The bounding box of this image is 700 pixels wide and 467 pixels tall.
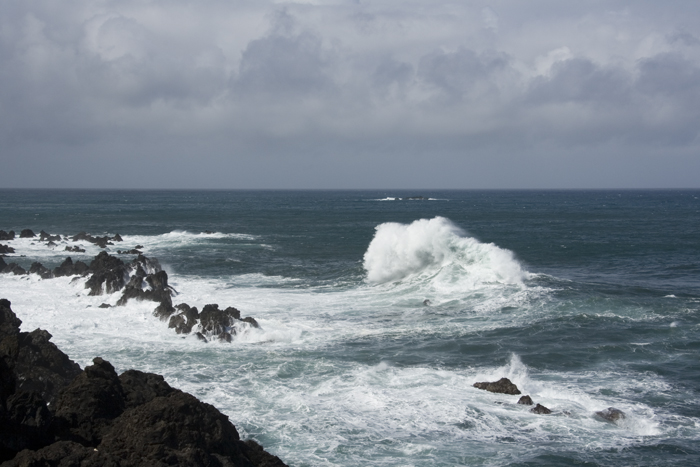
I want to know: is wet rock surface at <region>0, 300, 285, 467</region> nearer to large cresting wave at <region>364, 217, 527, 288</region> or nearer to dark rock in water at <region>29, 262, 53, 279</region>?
large cresting wave at <region>364, 217, 527, 288</region>

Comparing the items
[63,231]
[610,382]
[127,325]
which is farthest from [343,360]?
[63,231]

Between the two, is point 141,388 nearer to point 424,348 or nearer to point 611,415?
point 611,415

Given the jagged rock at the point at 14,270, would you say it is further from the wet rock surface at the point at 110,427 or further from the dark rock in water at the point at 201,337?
the wet rock surface at the point at 110,427

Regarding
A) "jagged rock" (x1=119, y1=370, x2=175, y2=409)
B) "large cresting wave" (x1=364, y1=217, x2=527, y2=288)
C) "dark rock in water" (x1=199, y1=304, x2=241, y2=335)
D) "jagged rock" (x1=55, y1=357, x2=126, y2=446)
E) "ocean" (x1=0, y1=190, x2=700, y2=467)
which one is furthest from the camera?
"large cresting wave" (x1=364, y1=217, x2=527, y2=288)

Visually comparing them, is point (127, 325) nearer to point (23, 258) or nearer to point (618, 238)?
point (23, 258)

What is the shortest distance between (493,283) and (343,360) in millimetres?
13903

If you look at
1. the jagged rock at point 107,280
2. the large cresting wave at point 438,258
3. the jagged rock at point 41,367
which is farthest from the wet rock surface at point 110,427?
the large cresting wave at point 438,258

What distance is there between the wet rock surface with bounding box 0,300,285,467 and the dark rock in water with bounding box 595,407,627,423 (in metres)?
7.50

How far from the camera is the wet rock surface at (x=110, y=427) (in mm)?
9297

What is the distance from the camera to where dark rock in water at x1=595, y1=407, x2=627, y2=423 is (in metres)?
14.2

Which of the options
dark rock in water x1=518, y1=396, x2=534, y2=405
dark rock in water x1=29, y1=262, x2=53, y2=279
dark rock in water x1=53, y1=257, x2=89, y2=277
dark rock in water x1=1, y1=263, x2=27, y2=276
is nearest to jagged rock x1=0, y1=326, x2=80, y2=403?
dark rock in water x1=518, y1=396, x2=534, y2=405

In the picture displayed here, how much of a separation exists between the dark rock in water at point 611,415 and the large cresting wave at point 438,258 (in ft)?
52.6

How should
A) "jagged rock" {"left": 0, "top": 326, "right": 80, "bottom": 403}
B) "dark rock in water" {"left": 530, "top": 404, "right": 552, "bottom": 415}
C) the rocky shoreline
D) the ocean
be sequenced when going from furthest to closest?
the rocky shoreline, "dark rock in water" {"left": 530, "top": 404, "right": 552, "bottom": 415}, "jagged rock" {"left": 0, "top": 326, "right": 80, "bottom": 403}, the ocean

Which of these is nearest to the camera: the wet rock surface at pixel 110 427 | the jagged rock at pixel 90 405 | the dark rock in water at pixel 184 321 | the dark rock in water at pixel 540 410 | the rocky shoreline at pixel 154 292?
the wet rock surface at pixel 110 427
